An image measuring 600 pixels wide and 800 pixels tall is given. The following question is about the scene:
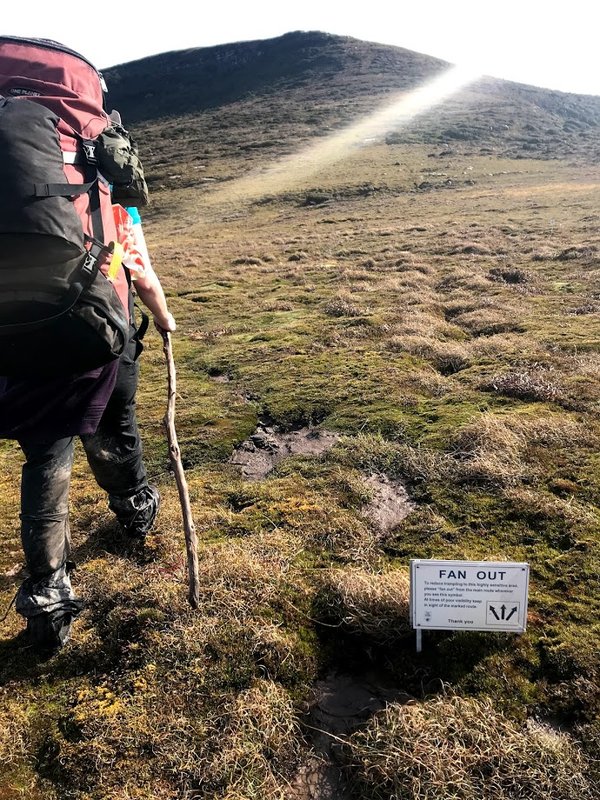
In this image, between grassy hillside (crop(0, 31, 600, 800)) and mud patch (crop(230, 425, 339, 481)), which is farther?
mud patch (crop(230, 425, 339, 481))

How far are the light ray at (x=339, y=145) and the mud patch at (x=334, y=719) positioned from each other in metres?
53.2

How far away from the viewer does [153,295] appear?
3902 millimetres

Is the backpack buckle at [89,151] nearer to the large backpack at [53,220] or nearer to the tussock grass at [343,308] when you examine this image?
the large backpack at [53,220]

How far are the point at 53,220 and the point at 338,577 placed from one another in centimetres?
287

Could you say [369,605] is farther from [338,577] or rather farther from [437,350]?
[437,350]

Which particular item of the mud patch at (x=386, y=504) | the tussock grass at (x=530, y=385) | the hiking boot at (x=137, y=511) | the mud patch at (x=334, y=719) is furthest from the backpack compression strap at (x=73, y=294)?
the tussock grass at (x=530, y=385)

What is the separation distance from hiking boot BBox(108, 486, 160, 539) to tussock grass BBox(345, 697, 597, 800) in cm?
233

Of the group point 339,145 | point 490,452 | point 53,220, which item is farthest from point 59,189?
point 339,145

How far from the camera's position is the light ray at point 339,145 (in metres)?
58.8

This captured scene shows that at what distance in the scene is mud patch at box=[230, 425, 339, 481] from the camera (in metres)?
6.08

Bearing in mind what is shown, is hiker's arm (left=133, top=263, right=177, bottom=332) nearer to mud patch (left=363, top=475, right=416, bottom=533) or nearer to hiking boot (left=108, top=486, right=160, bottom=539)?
hiking boot (left=108, top=486, right=160, bottom=539)

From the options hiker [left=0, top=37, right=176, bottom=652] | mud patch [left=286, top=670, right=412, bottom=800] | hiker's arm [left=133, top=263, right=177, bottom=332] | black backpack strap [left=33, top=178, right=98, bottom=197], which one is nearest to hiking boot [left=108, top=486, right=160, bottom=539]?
hiker [left=0, top=37, right=176, bottom=652]

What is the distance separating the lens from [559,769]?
273 cm

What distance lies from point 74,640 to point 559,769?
2911 millimetres
